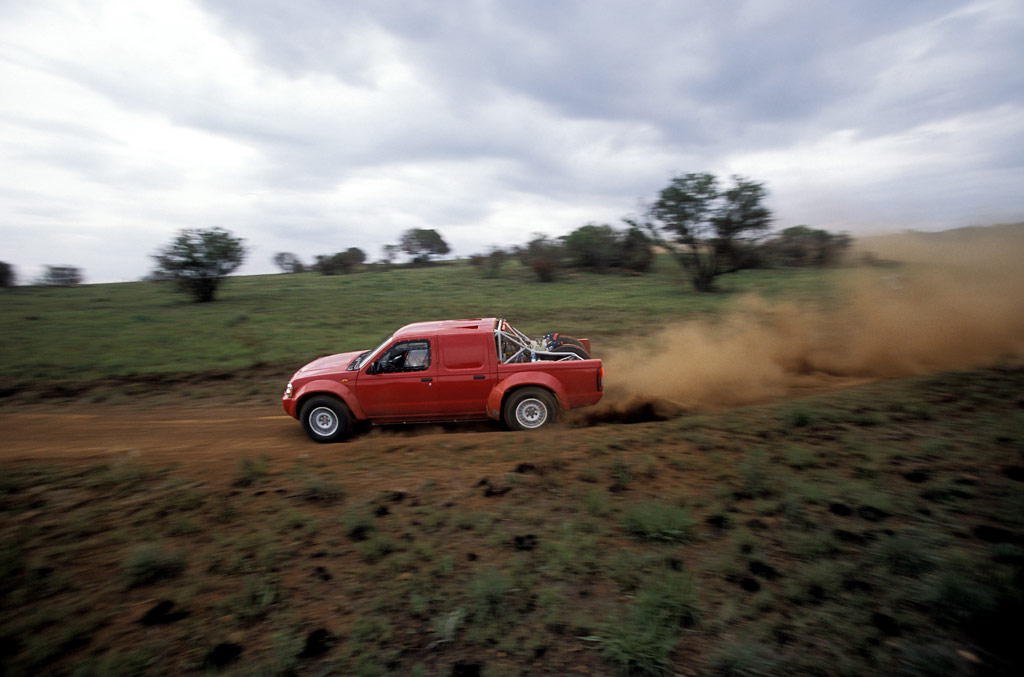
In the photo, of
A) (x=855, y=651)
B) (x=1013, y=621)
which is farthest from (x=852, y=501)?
(x=855, y=651)

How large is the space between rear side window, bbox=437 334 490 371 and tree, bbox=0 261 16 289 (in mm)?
37817

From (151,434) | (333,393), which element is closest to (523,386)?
(333,393)

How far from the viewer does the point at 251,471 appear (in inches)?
218

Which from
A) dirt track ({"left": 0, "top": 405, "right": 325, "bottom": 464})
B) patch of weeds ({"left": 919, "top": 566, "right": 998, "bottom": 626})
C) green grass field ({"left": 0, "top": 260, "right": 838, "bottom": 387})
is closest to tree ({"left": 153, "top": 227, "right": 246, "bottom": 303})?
green grass field ({"left": 0, "top": 260, "right": 838, "bottom": 387})

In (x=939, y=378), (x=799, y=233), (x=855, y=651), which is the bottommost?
(x=855, y=651)

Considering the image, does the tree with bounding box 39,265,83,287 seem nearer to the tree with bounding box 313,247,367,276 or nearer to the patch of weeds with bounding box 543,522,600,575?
the tree with bounding box 313,247,367,276

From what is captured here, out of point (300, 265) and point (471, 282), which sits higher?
point (300, 265)

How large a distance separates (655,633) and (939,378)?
6979 millimetres

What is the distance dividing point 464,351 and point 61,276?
38770 millimetres

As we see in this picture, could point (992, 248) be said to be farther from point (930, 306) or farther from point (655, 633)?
point (655, 633)

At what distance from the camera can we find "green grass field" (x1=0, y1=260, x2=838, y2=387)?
13.1 m

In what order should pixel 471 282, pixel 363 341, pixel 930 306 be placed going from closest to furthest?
pixel 930 306
pixel 363 341
pixel 471 282

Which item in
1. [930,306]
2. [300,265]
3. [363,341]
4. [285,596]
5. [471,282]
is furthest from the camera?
[300,265]

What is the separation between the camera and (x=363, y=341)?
1474 centimetres
